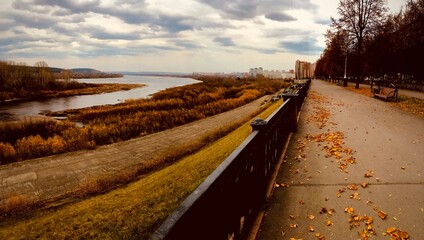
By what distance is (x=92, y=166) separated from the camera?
1374 cm

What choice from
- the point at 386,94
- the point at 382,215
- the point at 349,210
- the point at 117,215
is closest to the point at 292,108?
the point at 349,210

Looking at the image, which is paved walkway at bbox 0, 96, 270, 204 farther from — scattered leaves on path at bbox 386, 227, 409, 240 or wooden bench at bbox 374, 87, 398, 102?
wooden bench at bbox 374, 87, 398, 102

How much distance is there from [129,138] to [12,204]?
11.8m

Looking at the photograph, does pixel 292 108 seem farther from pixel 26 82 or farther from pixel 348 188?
pixel 26 82

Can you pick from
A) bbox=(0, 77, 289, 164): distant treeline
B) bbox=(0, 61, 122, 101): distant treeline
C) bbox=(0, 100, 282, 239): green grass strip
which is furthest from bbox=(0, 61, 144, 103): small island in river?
bbox=(0, 100, 282, 239): green grass strip

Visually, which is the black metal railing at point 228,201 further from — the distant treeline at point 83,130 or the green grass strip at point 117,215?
the distant treeline at point 83,130

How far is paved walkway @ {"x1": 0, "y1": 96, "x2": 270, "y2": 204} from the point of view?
11.3 m

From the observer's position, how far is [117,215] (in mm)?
6910

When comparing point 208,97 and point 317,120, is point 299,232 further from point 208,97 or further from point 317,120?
point 208,97

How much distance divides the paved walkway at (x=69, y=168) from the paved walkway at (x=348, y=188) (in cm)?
923

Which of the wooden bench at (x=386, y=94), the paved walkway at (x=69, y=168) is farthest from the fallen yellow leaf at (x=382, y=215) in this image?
the wooden bench at (x=386, y=94)

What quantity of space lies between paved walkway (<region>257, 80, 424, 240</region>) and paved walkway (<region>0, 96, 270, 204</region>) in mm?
9233

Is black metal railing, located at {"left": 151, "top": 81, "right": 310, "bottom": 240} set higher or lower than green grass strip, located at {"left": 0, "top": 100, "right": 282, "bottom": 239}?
higher

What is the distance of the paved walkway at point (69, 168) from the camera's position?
11258 mm
